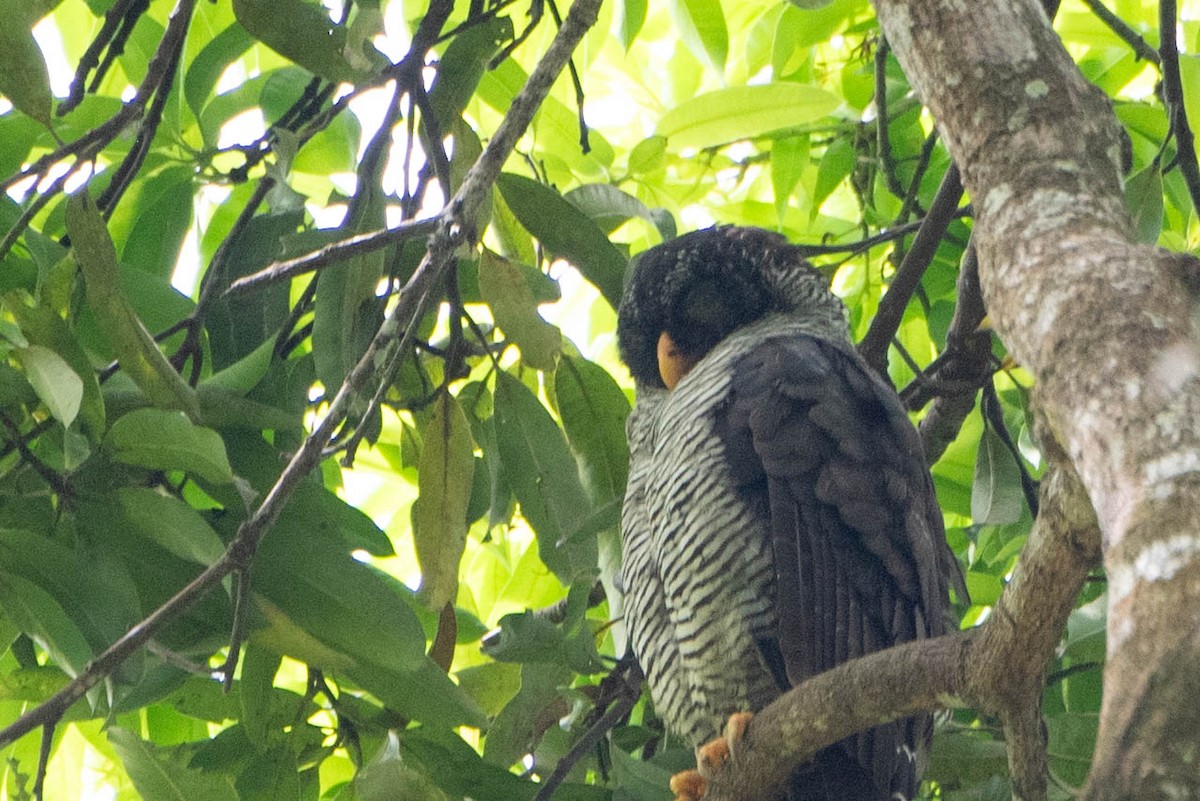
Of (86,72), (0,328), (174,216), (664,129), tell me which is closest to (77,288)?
(0,328)

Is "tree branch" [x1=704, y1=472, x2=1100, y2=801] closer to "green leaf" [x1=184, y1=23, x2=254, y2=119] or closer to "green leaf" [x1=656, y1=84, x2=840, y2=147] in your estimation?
"green leaf" [x1=656, y1=84, x2=840, y2=147]

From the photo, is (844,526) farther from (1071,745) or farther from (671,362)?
(671,362)

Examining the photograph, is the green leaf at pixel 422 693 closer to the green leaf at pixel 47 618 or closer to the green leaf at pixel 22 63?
the green leaf at pixel 47 618

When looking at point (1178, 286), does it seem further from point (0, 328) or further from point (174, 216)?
point (174, 216)

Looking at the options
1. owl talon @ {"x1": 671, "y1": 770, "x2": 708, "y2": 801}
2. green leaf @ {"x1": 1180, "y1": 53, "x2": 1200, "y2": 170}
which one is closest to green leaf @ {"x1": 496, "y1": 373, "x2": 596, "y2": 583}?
owl talon @ {"x1": 671, "y1": 770, "x2": 708, "y2": 801}

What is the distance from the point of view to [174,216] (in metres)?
2.43

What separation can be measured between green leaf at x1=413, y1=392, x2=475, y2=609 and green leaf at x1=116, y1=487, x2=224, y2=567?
0.40m

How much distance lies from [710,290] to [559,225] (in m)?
0.83

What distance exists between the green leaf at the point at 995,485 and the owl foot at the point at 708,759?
0.62 meters

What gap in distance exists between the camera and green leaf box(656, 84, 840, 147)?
2.67 metres

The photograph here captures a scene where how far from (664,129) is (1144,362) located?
6.05ft

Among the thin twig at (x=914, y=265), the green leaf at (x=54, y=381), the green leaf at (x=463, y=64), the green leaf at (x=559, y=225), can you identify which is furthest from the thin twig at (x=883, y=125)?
the green leaf at (x=54, y=381)

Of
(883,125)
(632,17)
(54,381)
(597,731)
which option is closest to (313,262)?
(54,381)

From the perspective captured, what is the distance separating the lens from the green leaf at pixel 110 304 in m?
1.68
